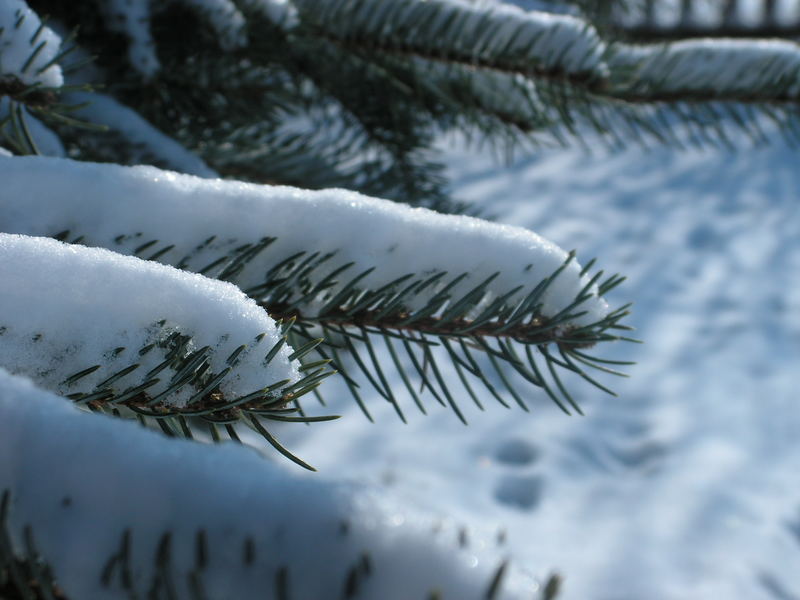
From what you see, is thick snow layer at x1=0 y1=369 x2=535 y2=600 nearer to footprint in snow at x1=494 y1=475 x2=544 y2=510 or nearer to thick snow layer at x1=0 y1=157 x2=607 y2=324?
thick snow layer at x1=0 y1=157 x2=607 y2=324

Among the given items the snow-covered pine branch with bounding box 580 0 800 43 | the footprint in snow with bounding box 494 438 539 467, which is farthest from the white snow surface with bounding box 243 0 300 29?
the footprint in snow with bounding box 494 438 539 467

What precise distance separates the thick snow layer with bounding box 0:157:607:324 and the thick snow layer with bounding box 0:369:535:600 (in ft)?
0.85

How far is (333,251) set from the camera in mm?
564

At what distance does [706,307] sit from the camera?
3.69 m

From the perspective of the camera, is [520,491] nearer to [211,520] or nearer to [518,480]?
[518,480]

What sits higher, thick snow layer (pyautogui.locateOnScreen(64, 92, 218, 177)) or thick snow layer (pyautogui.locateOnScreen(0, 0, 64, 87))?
thick snow layer (pyautogui.locateOnScreen(0, 0, 64, 87))

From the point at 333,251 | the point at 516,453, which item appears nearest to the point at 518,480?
the point at 516,453

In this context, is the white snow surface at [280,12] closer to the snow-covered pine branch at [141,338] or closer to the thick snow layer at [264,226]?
the thick snow layer at [264,226]

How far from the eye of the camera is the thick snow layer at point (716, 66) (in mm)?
Result: 1017

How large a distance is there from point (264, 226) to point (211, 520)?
331 mm

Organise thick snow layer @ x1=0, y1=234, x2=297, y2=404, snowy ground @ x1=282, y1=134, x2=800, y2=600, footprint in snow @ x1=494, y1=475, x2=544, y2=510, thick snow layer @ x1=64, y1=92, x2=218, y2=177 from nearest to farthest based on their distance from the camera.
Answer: thick snow layer @ x1=0, y1=234, x2=297, y2=404, thick snow layer @ x1=64, y1=92, x2=218, y2=177, snowy ground @ x1=282, y1=134, x2=800, y2=600, footprint in snow @ x1=494, y1=475, x2=544, y2=510

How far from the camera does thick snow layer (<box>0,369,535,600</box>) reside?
255 millimetres

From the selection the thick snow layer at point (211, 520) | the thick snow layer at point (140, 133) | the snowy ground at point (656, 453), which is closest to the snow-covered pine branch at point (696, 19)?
the snowy ground at point (656, 453)

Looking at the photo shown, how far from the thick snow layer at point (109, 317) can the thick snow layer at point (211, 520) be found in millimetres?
102
